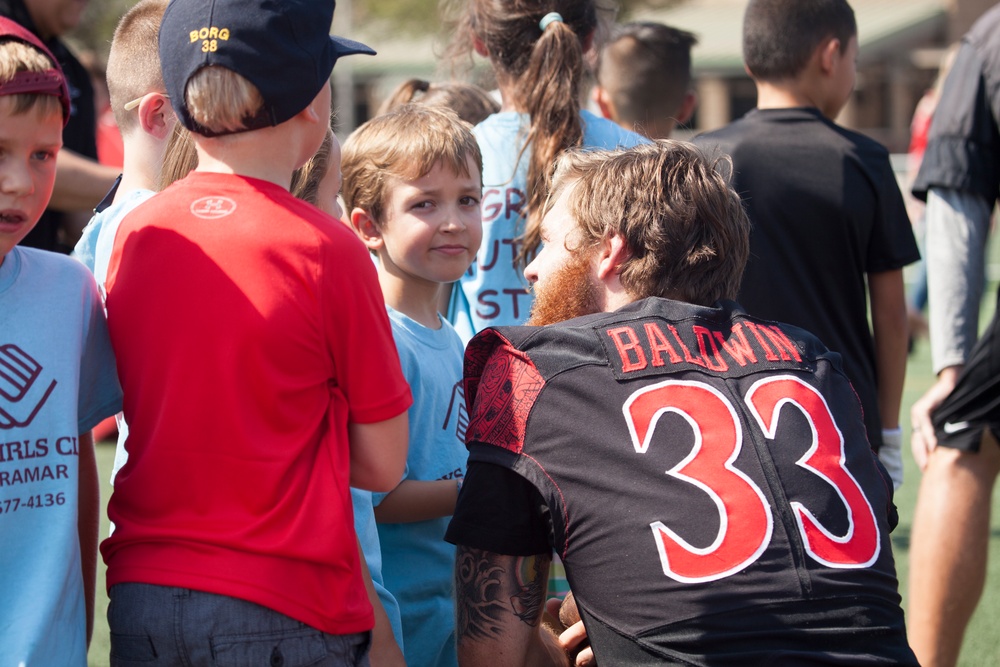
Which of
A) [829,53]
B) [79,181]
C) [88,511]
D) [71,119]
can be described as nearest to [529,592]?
[88,511]

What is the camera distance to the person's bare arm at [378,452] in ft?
6.81

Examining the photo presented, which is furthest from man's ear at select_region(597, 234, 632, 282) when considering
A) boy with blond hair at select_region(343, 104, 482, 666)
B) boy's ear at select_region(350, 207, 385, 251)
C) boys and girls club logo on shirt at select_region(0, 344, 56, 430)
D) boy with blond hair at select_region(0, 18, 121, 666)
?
boys and girls club logo on shirt at select_region(0, 344, 56, 430)

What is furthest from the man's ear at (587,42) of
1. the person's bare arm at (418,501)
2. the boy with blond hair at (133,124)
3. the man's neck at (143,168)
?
the person's bare arm at (418,501)

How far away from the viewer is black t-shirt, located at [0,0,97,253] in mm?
4449

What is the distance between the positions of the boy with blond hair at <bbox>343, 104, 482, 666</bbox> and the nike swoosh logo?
158 cm

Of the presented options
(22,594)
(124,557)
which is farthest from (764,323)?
(22,594)

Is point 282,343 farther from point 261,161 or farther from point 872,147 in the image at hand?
point 872,147

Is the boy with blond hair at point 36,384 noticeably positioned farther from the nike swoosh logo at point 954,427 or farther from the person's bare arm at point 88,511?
the nike swoosh logo at point 954,427

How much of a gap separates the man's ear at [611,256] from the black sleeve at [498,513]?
0.53m

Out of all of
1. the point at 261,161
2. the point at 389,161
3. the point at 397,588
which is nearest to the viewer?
the point at 261,161

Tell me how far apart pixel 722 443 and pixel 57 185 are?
303cm

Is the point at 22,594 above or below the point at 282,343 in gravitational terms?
below

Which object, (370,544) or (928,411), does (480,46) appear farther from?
(370,544)

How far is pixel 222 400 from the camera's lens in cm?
196
